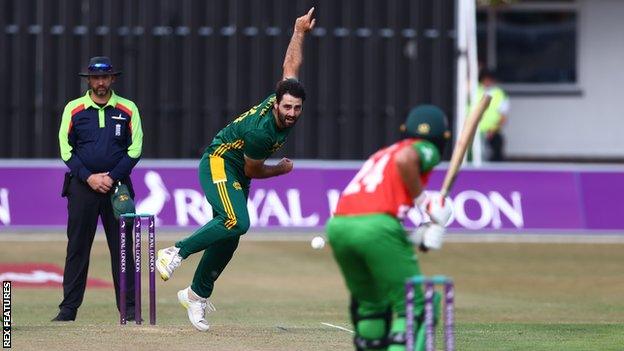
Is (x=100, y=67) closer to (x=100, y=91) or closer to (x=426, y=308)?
(x=100, y=91)

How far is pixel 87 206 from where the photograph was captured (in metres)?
12.6

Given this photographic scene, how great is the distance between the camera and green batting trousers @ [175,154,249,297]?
36.9 feet

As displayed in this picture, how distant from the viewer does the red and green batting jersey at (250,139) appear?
11039 mm

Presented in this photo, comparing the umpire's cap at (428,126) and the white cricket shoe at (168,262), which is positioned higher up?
the umpire's cap at (428,126)

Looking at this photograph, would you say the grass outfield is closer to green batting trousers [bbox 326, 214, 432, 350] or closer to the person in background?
green batting trousers [bbox 326, 214, 432, 350]

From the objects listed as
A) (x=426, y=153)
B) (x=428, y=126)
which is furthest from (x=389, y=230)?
(x=428, y=126)

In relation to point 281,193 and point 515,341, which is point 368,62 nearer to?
point 281,193

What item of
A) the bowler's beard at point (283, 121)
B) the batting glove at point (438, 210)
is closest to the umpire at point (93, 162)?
the bowler's beard at point (283, 121)

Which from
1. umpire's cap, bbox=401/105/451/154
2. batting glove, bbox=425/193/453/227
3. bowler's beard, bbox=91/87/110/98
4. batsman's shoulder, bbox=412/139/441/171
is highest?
bowler's beard, bbox=91/87/110/98

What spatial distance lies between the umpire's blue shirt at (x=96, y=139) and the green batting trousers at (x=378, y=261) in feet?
13.6

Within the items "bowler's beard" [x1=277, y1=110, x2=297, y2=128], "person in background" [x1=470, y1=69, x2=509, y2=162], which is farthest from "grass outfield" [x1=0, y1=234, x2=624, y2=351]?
"person in background" [x1=470, y1=69, x2=509, y2=162]

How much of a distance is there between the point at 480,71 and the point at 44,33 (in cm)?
693

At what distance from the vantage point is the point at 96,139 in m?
12.5

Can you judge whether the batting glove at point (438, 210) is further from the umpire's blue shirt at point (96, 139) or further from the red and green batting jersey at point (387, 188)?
the umpire's blue shirt at point (96, 139)
